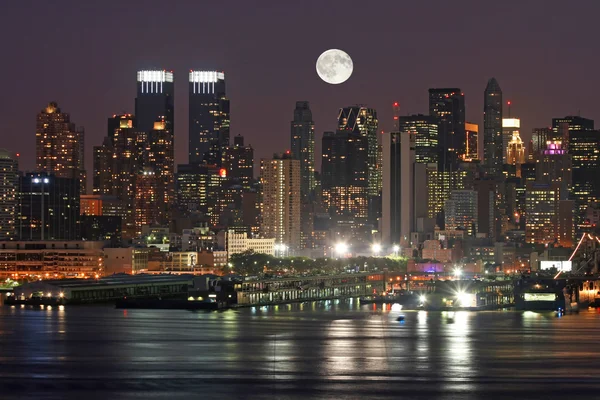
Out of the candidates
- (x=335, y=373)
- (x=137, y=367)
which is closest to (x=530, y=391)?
(x=335, y=373)

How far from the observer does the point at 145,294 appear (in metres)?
126

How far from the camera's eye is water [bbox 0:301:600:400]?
48688mm

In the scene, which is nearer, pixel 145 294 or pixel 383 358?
pixel 383 358

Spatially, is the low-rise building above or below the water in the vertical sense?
above

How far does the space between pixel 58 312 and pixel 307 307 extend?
23902mm

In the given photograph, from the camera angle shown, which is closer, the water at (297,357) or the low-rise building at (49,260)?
the water at (297,357)

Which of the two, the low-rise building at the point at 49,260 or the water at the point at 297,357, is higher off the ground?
the low-rise building at the point at 49,260

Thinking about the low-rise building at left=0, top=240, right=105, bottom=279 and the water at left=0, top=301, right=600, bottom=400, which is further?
the low-rise building at left=0, top=240, right=105, bottom=279

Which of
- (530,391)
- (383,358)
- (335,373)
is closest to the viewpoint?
(530,391)

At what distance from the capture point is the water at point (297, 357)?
48.7 m

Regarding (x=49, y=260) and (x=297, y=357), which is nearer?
(x=297, y=357)

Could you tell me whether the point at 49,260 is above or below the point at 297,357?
above

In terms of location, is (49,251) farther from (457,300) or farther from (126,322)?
(126,322)

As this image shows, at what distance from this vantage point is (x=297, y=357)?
6072 centimetres
